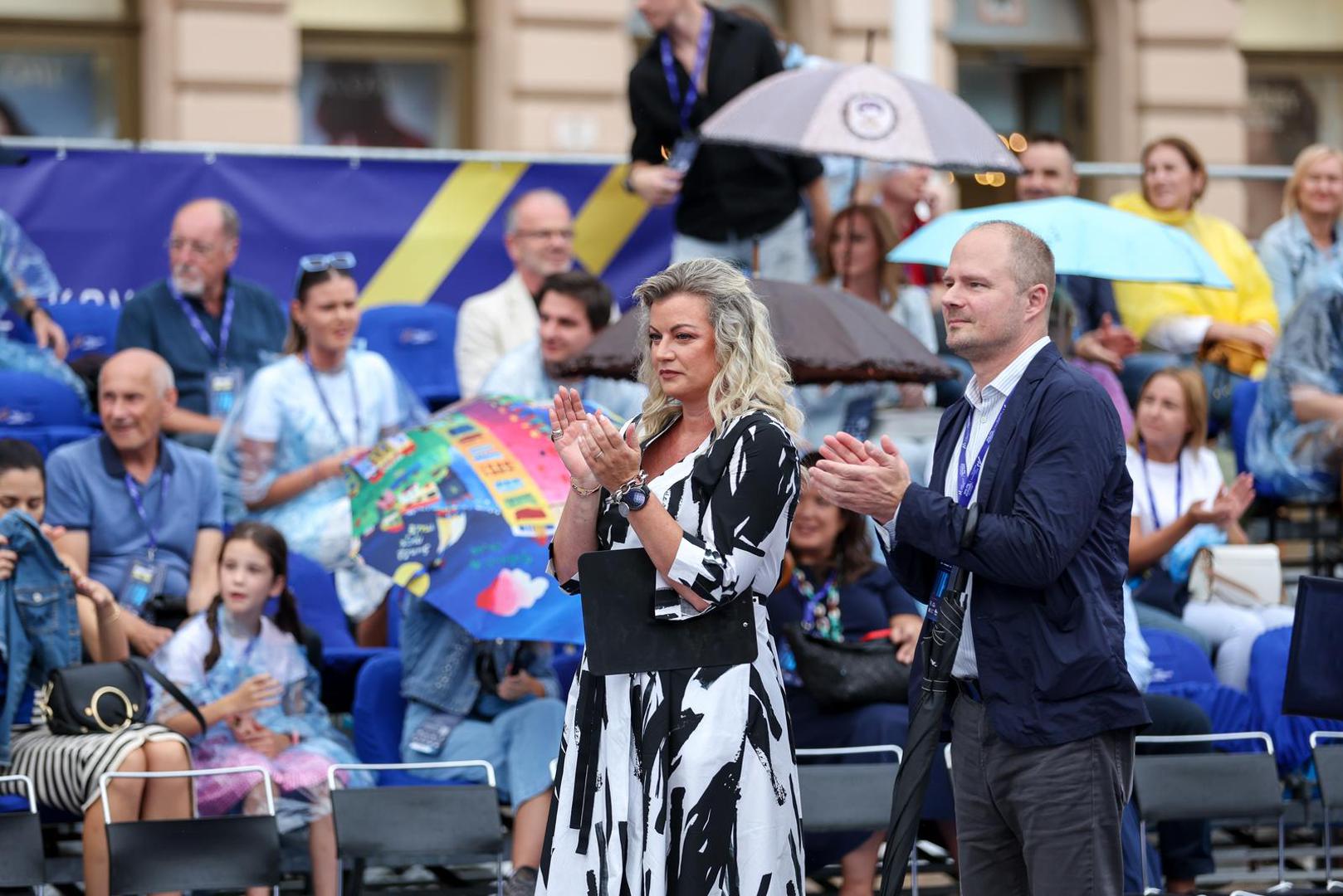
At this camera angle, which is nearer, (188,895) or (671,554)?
(671,554)

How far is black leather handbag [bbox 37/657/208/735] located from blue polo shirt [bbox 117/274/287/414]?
2.70 metres

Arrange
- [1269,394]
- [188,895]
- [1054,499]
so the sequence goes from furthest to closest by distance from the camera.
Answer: [1269,394], [188,895], [1054,499]

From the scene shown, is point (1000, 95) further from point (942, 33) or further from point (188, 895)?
point (188, 895)

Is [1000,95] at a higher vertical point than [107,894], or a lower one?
higher

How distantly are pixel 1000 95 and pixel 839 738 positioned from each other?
37.0 ft

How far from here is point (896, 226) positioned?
10930 mm

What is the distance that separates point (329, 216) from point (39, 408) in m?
2.24

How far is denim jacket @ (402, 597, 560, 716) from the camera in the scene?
7117 mm

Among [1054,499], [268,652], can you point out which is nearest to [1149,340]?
[268,652]

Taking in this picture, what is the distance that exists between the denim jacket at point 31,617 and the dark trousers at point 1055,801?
3.32 m

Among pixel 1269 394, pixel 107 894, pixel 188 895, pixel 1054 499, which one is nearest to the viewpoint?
pixel 1054 499

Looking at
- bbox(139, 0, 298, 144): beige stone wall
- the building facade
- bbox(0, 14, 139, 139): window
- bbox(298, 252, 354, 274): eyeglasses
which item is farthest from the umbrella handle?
bbox(0, 14, 139, 139): window

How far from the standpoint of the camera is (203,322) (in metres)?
9.25

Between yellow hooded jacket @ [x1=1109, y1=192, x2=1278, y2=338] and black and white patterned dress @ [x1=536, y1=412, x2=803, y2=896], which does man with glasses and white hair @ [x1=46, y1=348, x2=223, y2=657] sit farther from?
yellow hooded jacket @ [x1=1109, y1=192, x2=1278, y2=338]
